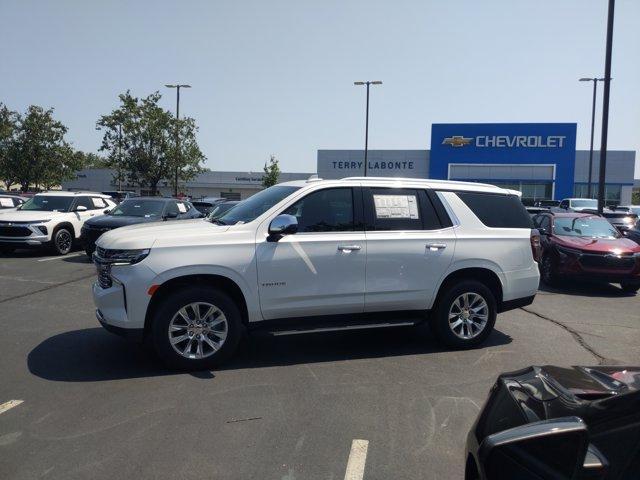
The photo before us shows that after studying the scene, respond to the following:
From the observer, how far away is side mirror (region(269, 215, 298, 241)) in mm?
5133

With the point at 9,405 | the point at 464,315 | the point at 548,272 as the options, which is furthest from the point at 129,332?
the point at 548,272

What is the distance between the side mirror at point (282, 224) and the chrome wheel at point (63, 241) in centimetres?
1078

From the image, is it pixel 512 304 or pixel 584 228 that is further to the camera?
pixel 584 228

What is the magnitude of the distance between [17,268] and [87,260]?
5.83 ft

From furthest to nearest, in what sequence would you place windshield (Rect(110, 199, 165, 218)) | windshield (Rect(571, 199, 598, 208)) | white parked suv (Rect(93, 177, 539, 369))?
windshield (Rect(571, 199, 598, 208))
windshield (Rect(110, 199, 165, 218))
white parked suv (Rect(93, 177, 539, 369))

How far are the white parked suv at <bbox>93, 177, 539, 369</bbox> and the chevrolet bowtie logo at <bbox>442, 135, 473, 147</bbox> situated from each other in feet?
141

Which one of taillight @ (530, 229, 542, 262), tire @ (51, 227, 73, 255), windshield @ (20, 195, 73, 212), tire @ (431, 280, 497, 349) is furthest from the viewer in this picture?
windshield @ (20, 195, 73, 212)

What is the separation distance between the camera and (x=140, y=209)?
44.6 feet

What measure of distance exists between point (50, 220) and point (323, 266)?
434 inches

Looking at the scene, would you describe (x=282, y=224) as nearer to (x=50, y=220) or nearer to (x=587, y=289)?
(x=587, y=289)

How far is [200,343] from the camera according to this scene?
512 cm

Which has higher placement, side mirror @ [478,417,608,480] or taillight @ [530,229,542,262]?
taillight @ [530,229,542,262]

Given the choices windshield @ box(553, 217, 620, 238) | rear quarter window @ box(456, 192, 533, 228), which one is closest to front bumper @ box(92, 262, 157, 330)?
rear quarter window @ box(456, 192, 533, 228)

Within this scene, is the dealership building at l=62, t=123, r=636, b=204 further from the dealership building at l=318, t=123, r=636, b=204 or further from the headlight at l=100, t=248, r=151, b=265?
the headlight at l=100, t=248, r=151, b=265
